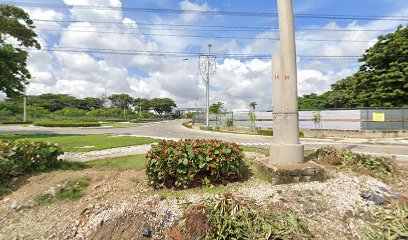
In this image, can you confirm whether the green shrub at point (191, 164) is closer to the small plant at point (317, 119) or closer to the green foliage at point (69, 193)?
the green foliage at point (69, 193)

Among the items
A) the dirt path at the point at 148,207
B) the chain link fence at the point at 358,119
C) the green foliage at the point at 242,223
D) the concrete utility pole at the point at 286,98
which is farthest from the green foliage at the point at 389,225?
the chain link fence at the point at 358,119

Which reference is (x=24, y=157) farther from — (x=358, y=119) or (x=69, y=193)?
(x=358, y=119)

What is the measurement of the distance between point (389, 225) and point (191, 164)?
271cm

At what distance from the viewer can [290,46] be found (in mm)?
4227

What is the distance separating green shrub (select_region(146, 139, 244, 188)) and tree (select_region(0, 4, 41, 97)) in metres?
16.8

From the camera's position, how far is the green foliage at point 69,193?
356 cm

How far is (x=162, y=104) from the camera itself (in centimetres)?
9944

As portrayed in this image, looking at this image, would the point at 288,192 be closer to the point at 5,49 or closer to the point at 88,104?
the point at 5,49

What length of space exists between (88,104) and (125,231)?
→ 8747cm

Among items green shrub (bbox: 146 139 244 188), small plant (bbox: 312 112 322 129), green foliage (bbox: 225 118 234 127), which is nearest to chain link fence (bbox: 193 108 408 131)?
small plant (bbox: 312 112 322 129)

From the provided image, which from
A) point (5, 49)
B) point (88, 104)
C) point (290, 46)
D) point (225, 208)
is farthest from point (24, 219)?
point (88, 104)

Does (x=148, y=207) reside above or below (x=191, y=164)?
below

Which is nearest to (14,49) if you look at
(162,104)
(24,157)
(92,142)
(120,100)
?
(92,142)

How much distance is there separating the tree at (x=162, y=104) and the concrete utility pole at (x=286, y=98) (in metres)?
96.7
